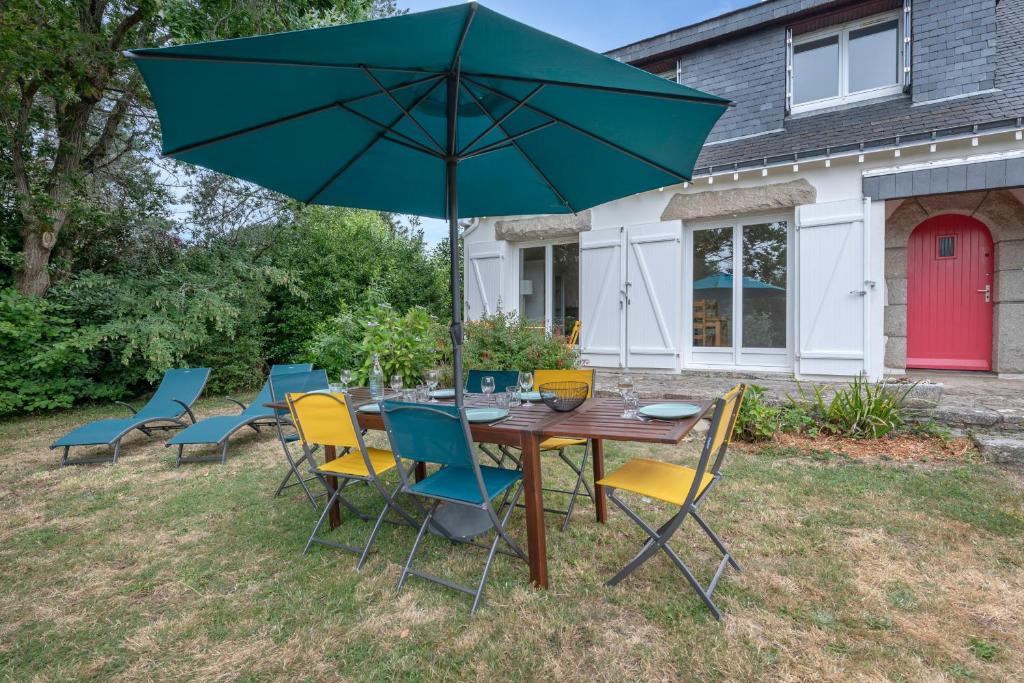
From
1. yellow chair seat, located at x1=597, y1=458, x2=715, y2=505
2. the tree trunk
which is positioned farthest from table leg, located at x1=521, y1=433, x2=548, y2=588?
the tree trunk

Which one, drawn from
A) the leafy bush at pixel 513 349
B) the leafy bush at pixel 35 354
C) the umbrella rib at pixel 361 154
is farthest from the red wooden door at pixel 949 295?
the leafy bush at pixel 35 354

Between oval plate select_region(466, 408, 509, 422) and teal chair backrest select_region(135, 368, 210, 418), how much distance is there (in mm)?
4131

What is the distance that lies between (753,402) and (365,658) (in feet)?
13.3

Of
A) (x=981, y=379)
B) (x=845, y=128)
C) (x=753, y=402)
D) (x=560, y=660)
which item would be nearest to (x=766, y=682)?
(x=560, y=660)

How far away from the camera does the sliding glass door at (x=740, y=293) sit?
6723 mm

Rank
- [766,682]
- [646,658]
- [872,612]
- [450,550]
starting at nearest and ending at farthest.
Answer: [766,682]
[646,658]
[872,612]
[450,550]

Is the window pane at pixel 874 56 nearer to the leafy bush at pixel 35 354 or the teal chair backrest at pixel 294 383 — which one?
the teal chair backrest at pixel 294 383

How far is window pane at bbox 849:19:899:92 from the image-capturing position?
22.4 feet

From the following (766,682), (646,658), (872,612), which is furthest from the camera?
(872,612)

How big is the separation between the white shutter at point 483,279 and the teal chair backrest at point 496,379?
479cm

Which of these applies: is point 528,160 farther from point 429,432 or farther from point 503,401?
point 429,432

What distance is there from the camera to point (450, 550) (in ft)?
8.84

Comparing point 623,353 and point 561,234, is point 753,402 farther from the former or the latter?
point 561,234

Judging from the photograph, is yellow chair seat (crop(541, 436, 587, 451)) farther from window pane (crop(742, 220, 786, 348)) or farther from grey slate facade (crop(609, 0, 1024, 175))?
grey slate facade (crop(609, 0, 1024, 175))
